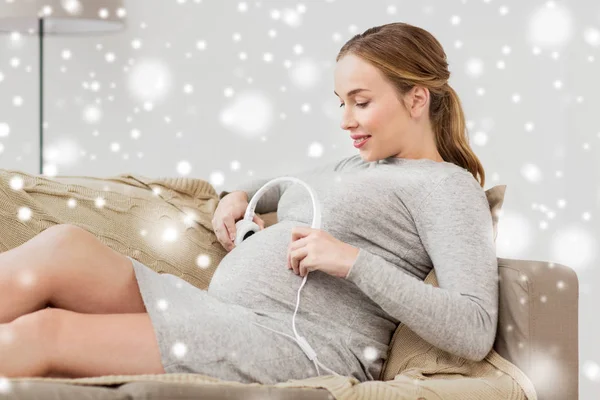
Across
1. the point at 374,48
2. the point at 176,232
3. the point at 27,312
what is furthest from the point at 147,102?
the point at 27,312

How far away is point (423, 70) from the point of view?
150 cm

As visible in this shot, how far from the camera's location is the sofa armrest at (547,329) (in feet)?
4.24

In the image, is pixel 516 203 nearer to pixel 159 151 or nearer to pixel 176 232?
pixel 176 232

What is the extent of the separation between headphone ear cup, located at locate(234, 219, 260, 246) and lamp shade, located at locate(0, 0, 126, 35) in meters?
1.34

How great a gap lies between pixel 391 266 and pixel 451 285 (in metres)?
0.10

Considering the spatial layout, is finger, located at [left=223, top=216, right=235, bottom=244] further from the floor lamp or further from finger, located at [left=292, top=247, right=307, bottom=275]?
the floor lamp

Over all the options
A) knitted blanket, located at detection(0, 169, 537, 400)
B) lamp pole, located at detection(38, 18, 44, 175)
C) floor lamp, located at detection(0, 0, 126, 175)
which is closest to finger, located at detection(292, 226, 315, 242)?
knitted blanket, located at detection(0, 169, 537, 400)

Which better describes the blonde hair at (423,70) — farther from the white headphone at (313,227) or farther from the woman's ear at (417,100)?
the white headphone at (313,227)

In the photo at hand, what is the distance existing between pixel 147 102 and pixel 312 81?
642mm

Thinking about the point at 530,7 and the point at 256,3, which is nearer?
the point at 530,7

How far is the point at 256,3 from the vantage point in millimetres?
2822

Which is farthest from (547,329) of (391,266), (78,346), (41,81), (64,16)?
(41,81)
